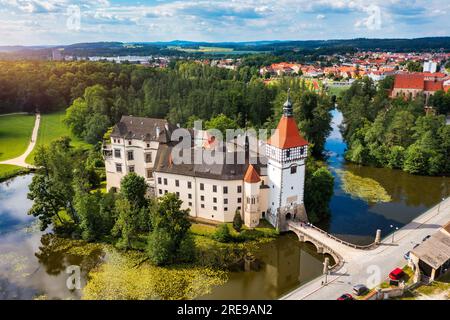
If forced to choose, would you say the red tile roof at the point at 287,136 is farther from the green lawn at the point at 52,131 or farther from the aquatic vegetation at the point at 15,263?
the green lawn at the point at 52,131

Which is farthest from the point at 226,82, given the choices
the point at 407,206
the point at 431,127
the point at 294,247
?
the point at 294,247

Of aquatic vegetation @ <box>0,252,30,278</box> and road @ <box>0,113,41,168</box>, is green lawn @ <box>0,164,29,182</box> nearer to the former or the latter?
road @ <box>0,113,41,168</box>

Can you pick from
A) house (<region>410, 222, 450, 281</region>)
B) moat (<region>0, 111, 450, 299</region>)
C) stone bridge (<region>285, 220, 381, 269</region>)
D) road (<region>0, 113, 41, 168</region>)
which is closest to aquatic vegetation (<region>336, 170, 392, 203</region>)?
moat (<region>0, 111, 450, 299</region>)

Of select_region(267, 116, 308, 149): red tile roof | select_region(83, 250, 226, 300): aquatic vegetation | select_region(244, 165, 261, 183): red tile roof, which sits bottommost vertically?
select_region(83, 250, 226, 300): aquatic vegetation

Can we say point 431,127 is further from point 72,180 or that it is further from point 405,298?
point 72,180

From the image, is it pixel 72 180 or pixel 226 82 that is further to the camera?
pixel 226 82

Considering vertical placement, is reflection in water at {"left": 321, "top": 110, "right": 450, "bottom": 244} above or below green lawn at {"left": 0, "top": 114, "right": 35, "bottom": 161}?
below

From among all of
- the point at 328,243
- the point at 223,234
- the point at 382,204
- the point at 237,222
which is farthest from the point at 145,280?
the point at 382,204
